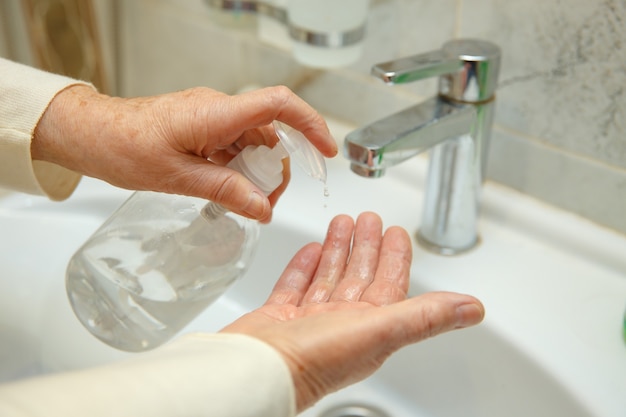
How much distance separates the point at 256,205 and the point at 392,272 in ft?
0.36

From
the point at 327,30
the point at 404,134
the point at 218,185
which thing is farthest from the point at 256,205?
the point at 327,30

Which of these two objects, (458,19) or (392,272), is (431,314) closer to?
(392,272)

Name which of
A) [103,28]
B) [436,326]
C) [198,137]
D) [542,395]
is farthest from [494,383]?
[103,28]

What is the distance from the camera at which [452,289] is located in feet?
1.77

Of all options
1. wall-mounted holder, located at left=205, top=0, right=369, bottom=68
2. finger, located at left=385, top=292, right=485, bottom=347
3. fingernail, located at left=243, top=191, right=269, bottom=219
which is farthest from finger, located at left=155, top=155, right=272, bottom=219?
wall-mounted holder, located at left=205, top=0, right=369, bottom=68

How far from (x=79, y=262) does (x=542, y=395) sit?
1.12 ft

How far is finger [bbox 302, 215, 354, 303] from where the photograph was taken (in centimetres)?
46

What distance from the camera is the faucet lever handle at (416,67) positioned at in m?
0.46

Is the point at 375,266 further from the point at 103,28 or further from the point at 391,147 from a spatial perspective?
the point at 103,28

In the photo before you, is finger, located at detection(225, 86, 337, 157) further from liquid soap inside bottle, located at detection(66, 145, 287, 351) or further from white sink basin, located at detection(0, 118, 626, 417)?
white sink basin, located at detection(0, 118, 626, 417)

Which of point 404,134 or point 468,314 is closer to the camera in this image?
point 468,314

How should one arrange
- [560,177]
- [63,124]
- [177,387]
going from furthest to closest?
[560,177]
[63,124]
[177,387]

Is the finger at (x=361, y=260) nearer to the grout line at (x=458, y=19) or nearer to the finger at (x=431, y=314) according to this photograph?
the finger at (x=431, y=314)

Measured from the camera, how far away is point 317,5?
23.3 inches
